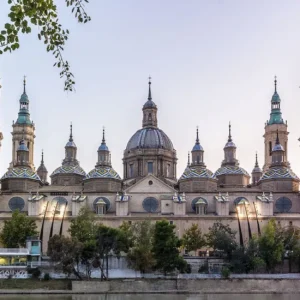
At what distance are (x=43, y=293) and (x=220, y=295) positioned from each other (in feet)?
47.0

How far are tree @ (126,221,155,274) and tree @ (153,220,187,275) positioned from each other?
62cm

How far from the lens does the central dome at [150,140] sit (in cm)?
8331

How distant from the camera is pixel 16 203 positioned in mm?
76312

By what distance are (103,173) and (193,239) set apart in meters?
16.5

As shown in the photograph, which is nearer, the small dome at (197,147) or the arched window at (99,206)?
the arched window at (99,206)

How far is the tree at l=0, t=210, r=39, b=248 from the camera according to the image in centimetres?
6494

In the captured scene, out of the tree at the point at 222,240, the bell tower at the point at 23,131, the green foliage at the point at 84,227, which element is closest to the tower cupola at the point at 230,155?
the tree at the point at 222,240

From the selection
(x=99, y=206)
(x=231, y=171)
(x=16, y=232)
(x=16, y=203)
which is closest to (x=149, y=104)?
(x=231, y=171)

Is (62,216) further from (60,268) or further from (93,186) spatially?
(60,268)

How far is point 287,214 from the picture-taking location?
73.6 metres

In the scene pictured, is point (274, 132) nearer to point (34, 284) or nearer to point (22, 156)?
point (22, 156)

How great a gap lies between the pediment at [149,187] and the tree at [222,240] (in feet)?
35.5

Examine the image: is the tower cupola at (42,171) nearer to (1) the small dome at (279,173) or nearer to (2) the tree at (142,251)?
(1) the small dome at (279,173)

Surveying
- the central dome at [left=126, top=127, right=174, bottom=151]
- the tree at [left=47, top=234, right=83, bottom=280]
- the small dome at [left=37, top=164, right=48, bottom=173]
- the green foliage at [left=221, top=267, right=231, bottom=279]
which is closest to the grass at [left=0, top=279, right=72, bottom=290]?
the tree at [left=47, top=234, right=83, bottom=280]
